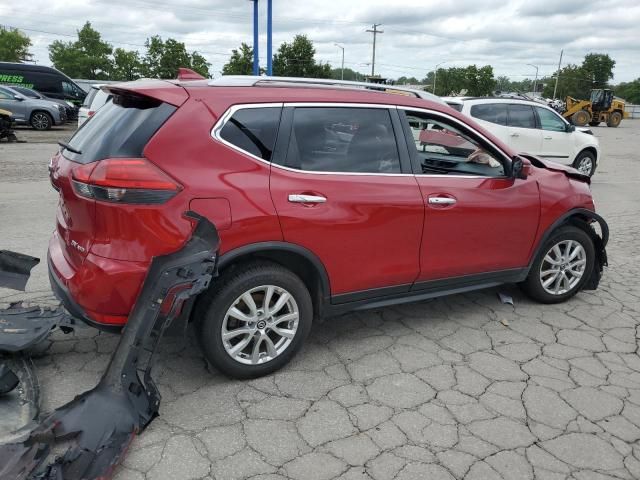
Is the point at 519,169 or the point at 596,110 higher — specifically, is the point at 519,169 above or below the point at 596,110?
below

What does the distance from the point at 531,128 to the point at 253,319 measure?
959cm

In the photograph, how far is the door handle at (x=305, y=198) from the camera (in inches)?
124

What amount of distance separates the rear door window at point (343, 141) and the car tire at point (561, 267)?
174cm

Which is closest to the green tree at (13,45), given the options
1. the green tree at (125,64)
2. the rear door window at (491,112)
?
the green tree at (125,64)


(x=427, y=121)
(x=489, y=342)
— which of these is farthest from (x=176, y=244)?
(x=489, y=342)

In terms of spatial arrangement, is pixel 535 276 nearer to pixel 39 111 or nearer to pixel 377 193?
pixel 377 193

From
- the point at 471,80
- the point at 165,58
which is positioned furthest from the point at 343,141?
the point at 471,80

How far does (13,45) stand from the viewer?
73.3 meters

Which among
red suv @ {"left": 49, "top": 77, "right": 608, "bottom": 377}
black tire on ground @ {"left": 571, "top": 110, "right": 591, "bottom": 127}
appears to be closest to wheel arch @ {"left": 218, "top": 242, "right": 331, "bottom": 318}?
red suv @ {"left": 49, "top": 77, "right": 608, "bottom": 377}

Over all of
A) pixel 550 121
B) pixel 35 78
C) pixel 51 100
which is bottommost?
pixel 51 100

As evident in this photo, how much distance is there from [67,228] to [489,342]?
2941 millimetres

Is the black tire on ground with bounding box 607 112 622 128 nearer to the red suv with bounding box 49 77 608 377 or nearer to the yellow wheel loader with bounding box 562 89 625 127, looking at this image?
the yellow wheel loader with bounding box 562 89 625 127

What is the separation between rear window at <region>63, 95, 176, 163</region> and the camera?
290 cm

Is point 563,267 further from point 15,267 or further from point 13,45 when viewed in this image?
point 13,45
